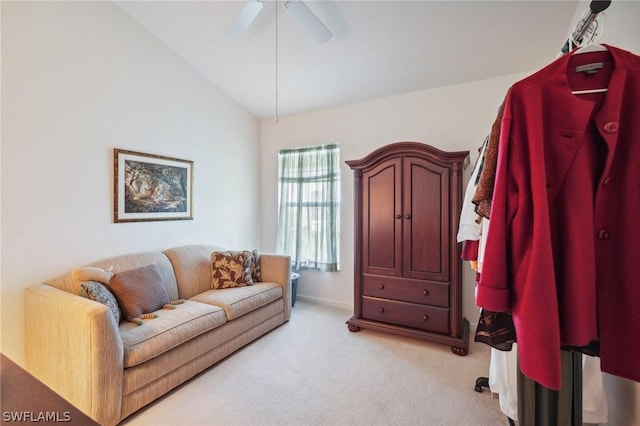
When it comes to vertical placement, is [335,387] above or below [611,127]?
below

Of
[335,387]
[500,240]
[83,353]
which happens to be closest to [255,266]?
[335,387]

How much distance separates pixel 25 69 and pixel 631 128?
3468 millimetres

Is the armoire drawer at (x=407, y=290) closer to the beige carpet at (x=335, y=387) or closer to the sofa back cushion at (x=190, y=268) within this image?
the beige carpet at (x=335, y=387)

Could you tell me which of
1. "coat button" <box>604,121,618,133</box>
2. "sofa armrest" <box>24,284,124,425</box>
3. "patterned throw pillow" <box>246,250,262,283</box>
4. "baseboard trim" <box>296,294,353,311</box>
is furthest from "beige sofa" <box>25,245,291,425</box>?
"coat button" <box>604,121,618,133</box>

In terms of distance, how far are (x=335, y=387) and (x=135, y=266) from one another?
203cm

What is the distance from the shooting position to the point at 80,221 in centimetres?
244

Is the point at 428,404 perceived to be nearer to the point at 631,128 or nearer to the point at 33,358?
the point at 631,128

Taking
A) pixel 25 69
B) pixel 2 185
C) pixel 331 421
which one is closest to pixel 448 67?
pixel 331 421

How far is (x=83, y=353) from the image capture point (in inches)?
66.6

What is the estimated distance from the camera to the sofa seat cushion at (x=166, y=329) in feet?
6.05

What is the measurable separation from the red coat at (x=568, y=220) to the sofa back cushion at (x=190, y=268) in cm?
275

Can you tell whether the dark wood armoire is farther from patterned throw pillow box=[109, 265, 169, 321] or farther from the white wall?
the white wall

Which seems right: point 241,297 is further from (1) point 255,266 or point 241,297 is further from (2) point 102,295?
(2) point 102,295

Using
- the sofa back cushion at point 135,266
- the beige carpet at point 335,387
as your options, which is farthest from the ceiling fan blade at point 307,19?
the beige carpet at point 335,387
